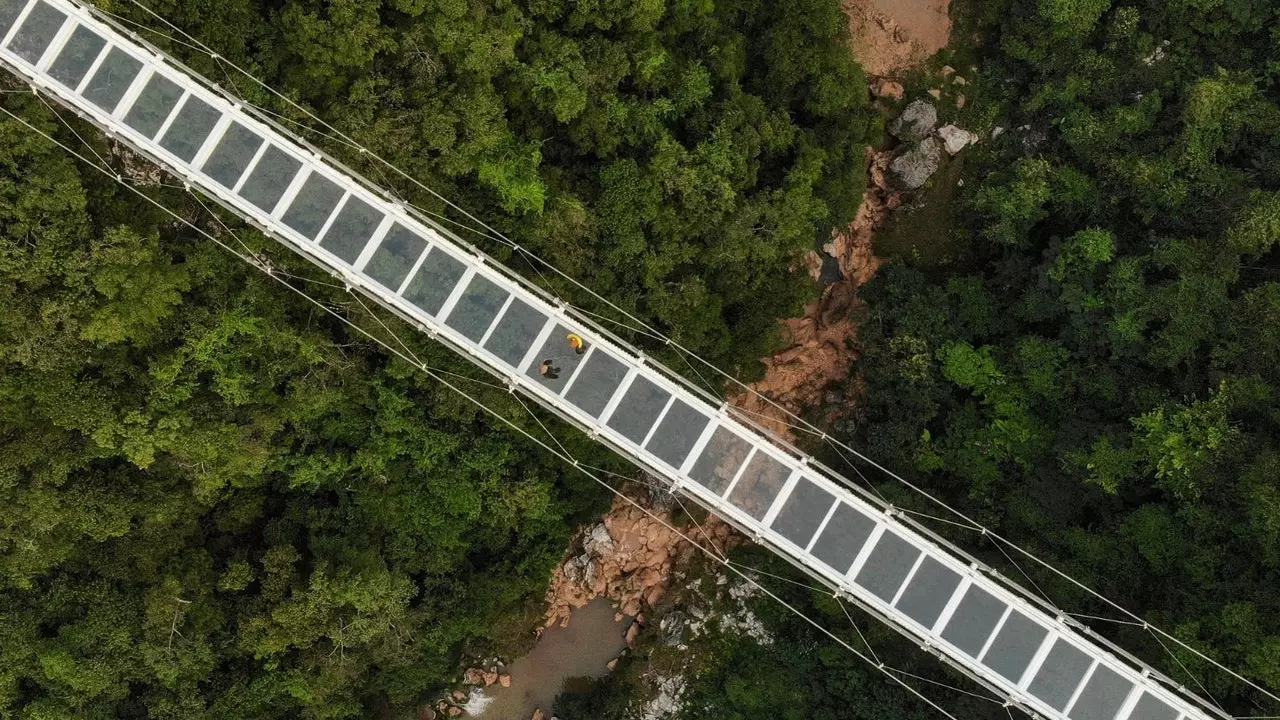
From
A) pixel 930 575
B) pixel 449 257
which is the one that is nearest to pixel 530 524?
pixel 449 257

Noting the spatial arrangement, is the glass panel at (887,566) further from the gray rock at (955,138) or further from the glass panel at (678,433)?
the gray rock at (955,138)

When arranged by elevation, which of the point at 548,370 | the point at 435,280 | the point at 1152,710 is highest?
the point at 1152,710

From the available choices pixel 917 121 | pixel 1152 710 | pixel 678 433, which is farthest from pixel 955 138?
pixel 1152 710

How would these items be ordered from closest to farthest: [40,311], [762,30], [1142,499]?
1. [40,311]
2. [1142,499]
3. [762,30]

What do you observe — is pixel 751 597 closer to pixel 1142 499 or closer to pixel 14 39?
pixel 1142 499

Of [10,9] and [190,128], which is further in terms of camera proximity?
[190,128]

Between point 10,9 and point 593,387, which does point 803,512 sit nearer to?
point 593,387
